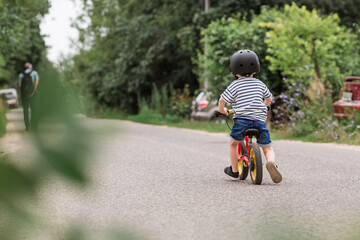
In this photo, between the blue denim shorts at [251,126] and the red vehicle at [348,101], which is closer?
the blue denim shorts at [251,126]

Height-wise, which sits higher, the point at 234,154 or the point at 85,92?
the point at 85,92

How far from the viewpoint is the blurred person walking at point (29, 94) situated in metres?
0.70

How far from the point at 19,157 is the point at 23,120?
5 cm

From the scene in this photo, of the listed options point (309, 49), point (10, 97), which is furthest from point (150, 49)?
point (10, 97)

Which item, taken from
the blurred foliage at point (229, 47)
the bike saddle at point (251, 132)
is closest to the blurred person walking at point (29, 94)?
the bike saddle at point (251, 132)

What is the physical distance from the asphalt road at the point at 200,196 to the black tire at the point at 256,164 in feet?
0.29

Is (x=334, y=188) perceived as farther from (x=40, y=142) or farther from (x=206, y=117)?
(x=206, y=117)

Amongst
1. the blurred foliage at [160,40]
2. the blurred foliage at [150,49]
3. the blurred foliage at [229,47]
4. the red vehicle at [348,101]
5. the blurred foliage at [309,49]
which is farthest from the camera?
the blurred foliage at [150,49]

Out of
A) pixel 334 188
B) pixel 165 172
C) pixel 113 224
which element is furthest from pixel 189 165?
pixel 113 224

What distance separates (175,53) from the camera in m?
28.7

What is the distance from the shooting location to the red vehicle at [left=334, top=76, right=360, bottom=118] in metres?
13.3

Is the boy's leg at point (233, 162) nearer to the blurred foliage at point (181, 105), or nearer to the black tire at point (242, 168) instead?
the black tire at point (242, 168)

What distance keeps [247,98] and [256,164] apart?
633 mm

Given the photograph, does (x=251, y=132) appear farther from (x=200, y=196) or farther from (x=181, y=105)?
(x=181, y=105)
